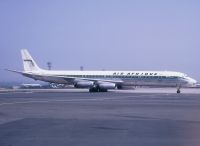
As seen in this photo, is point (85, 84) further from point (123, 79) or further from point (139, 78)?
point (139, 78)

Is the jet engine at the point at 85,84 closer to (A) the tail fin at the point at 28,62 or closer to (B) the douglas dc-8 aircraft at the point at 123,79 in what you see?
(B) the douglas dc-8 aircraft at the point at 123,79

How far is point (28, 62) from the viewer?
72.8 m

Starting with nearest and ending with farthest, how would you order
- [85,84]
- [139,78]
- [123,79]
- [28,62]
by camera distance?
[85,84], [139,78], [123,79], [28,62]

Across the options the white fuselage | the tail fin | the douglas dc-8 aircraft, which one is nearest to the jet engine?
the douglas dc-8 aircraft

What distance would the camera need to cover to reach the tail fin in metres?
72.1

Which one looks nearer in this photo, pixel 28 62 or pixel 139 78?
pixel 139 78

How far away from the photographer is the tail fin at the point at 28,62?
72.1 meters

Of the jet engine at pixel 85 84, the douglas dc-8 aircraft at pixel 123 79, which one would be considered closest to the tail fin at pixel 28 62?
the douglas dc-8 aircraft at pixel 123 79

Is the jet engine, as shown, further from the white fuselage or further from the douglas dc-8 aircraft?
the white fuselage

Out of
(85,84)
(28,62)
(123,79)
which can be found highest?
(28,62)

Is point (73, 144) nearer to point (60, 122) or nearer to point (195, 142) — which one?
point (195, 142)

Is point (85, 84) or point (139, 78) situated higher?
point (139, 78)

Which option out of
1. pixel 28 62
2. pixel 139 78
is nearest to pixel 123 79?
pixel 139 78

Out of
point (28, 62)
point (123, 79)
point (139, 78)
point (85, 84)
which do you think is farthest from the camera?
point (28, 62)
